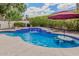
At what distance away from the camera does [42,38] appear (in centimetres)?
182

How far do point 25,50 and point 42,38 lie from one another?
225 millimetres

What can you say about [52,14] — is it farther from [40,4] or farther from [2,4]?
[2,4]

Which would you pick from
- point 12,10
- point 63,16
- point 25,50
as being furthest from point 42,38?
point 12,10

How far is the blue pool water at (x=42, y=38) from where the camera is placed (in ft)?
5.91

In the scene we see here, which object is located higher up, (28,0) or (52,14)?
(28,0)

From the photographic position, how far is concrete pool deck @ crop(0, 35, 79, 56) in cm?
178

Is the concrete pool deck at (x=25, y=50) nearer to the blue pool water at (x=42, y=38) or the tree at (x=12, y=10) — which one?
the blue pool water at (x=42, y=38)

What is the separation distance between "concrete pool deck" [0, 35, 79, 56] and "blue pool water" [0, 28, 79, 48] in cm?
4

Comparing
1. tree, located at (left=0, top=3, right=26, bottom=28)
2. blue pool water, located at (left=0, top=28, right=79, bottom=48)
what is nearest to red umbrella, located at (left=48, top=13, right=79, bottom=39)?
blue pool water, located at (left=0, top=28, right=79, bottom=48)

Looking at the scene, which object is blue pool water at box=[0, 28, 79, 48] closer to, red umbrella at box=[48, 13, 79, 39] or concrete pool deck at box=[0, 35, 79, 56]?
concrete pool deck at box=[0, 35, 79, 56]

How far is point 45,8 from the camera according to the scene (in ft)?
5.93

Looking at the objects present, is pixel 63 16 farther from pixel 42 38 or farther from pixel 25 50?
pixel 25 50

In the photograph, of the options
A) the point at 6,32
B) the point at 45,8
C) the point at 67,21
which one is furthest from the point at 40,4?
the point at 6,32

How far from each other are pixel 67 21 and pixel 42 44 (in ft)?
1.21
